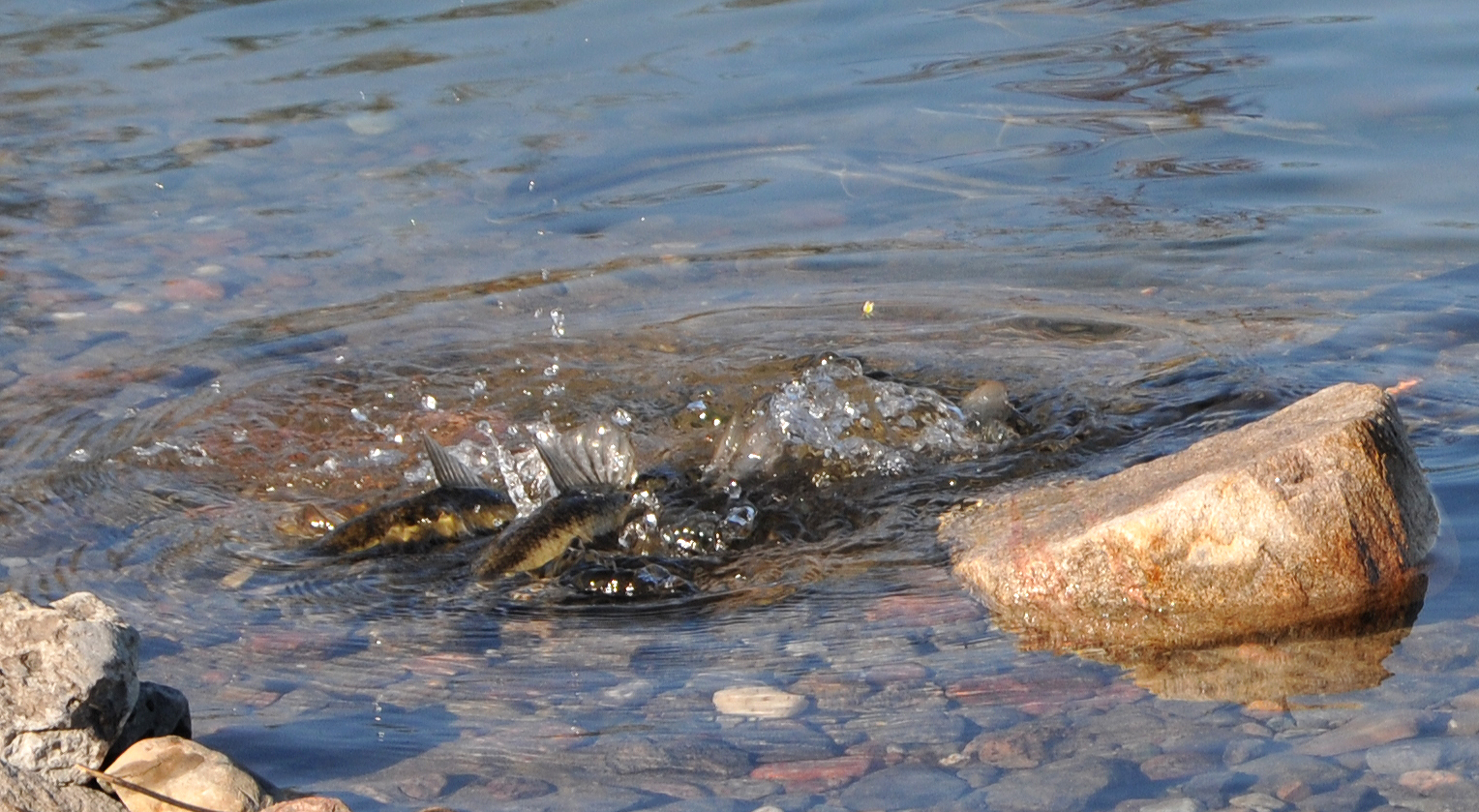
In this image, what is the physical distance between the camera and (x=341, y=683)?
419 centimetres

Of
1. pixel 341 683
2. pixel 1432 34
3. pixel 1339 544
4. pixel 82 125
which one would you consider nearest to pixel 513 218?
pixel 82 125

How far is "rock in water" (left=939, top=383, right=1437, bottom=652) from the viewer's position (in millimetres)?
4195

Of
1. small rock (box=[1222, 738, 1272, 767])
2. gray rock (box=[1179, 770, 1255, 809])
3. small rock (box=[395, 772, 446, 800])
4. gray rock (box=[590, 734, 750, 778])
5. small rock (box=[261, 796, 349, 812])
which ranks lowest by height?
small rock (box=[395, 772, 446, 800])

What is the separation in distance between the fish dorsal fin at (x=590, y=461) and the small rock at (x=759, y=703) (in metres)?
1.36

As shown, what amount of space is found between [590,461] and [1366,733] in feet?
8.55

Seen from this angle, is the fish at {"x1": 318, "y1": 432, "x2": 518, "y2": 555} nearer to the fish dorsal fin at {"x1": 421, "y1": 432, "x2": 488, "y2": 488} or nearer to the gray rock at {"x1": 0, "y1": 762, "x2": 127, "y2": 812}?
the fish dorsal fin at {"x1": 421, "y1": 432, "x2": 488, "y2": 488}

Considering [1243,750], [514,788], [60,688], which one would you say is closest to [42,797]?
[60,688]

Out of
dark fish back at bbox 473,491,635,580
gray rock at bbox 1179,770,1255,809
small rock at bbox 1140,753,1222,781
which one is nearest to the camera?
gray rock at bbox 1179,770,1255,809

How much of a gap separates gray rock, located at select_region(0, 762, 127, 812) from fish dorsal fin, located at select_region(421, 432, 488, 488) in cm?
185

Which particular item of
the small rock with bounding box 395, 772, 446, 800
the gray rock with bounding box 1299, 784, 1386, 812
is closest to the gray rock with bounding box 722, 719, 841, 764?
the small rock with bounding box 395, 772, 446, 800

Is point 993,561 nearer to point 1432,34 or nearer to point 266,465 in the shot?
point 266,465

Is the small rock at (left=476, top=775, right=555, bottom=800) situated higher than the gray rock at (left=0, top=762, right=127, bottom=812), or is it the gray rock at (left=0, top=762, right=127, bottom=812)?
the gray rock at (left=0, top=762, right=127, bottom=812)

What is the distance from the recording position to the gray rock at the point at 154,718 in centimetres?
369

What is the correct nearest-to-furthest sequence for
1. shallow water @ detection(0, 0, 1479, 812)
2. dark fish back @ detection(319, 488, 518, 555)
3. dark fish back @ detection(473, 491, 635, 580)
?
shallow water @ detection(0, 0, 1479, 812) → dark fish back @ detection(473, 491, 635, 580) → dark fish back @ detection(319, 488, 518, 555)
